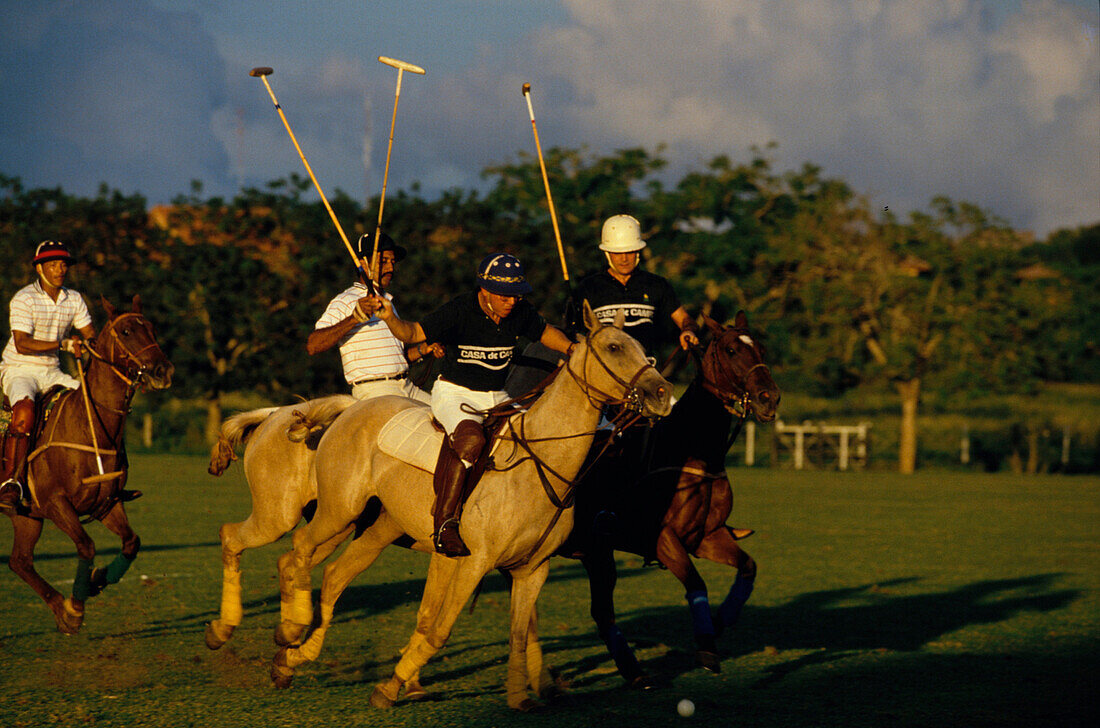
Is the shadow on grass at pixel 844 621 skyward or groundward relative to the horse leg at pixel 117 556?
groundward

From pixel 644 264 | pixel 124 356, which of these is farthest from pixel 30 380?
pixel 644 264

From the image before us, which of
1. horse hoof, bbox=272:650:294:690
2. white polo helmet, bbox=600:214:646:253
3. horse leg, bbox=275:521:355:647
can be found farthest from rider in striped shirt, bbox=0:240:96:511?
white polo helmet, bbox=600:214:646:253

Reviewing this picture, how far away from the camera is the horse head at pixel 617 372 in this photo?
6293mm

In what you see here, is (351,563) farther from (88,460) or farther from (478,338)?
(88,460)

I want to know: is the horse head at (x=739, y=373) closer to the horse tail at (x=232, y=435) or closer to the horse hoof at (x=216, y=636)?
the horse tail at (x=232, y=435)

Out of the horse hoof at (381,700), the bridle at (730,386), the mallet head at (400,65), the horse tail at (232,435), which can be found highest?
the mallet head at (400,65)

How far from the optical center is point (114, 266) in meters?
30.9

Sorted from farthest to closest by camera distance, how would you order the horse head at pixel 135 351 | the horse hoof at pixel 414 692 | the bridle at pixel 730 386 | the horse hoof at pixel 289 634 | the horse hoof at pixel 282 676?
the horse head at pixel 135 351
the bridle at pixel 730 386
the horse hoof at pixel 289 634
the horse hoof at pixel 282 676
the horse hoof at pixel 414 692

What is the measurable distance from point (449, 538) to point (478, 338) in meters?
1.33

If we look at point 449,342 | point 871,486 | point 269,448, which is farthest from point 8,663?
point 871,486

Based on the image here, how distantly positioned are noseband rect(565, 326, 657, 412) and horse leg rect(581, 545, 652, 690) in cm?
179

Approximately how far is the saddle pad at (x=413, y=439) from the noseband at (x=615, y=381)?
0.96m

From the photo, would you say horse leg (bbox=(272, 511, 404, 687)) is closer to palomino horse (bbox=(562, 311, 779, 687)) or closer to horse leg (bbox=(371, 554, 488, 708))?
horse leg (bbox=(371, 554, 488, 708))

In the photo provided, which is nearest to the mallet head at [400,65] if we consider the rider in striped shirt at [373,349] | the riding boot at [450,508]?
the rider in striped shirt at [373,349]
